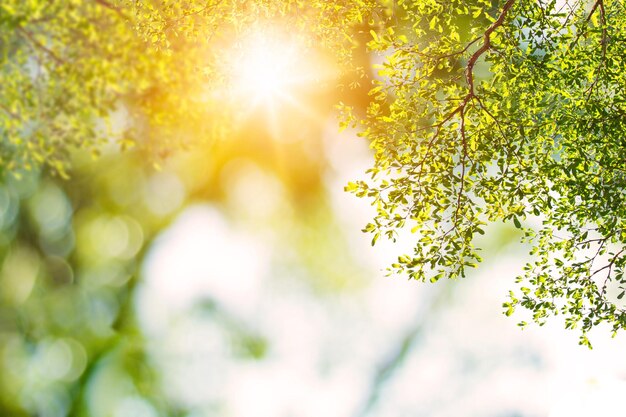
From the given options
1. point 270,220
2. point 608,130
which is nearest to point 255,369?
point 270,220

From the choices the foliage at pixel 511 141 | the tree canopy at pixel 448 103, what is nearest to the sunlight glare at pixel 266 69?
the tree canopy at pixel 448 103

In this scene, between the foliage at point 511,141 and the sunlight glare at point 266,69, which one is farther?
the sunlight glare at point 266,69

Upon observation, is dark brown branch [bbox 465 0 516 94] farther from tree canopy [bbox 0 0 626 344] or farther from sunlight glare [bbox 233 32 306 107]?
sunlight glare [bbox 233 32 306 107]

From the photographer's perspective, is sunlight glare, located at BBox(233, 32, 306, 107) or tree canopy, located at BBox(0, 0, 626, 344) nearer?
tree canopy, located at BBox(0, 0, 626, 344)

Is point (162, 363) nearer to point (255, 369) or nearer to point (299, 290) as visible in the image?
point (255, 369)

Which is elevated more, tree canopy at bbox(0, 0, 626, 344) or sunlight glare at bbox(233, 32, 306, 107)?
sunlight glare at bbox(233, 32, 306, 107)

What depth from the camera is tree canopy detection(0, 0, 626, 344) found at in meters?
9.15

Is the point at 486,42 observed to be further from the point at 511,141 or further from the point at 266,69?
the point at 266,69

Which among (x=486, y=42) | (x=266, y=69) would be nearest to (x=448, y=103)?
(x=486, y=42)

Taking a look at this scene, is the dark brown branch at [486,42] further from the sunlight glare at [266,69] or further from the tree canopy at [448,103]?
the sunlight glare at [266,69]

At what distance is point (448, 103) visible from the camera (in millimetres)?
9531

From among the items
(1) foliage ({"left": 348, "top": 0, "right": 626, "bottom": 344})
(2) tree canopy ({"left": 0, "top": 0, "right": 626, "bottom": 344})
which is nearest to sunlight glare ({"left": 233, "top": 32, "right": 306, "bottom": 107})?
(2) tree canopy ({"left": 0, "top": 0, "right": 626, "bottom": 344})

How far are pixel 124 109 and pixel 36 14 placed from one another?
425cm

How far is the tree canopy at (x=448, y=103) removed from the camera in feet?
30.0
